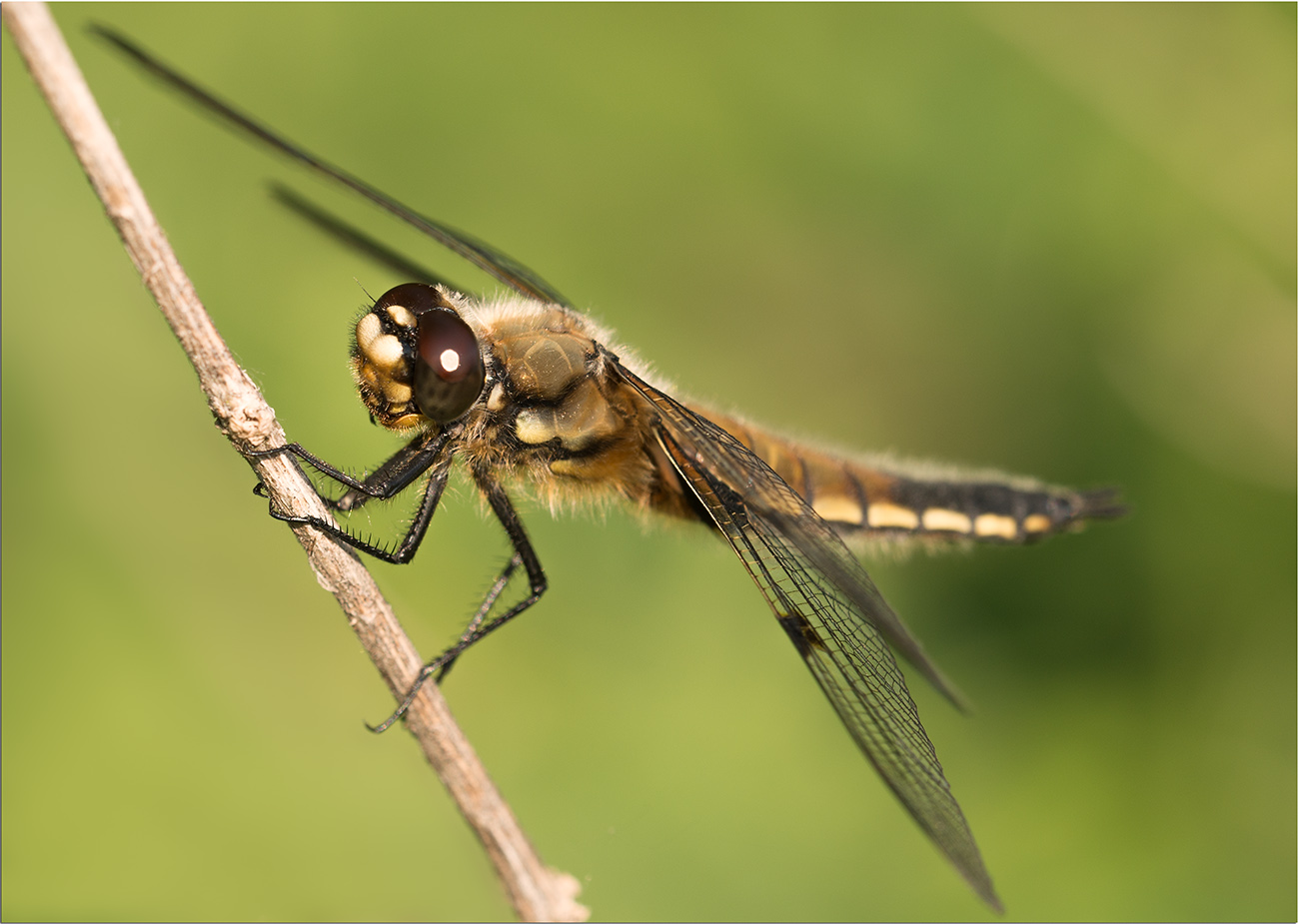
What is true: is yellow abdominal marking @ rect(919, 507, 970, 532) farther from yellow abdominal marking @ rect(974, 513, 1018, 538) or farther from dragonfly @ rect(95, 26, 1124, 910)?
dragonfly @ rect(95, 26, 1124, 910)

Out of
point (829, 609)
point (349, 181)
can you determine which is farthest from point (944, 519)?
point (349, 181)

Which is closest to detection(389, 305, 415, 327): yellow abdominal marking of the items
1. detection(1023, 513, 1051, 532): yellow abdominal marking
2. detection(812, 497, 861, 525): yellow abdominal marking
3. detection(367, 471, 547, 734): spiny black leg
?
detection(367, 471, 547, 734): spiny black leg

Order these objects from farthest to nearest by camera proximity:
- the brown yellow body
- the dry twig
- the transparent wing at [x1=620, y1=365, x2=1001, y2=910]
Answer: the brown yellow body
the transparent wing at [x1=620, y1=365, x2=1001, y2=910]
the dry twig

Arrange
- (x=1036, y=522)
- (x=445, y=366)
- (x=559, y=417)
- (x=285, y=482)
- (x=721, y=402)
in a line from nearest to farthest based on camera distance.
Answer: (x=285, y=482) < (x=445, y=366) < (x=559, y=417) < (x=1036, y=522) < (x=721, y=402)

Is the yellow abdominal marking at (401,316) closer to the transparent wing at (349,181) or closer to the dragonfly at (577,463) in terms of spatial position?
the dragonfly at (577,463)

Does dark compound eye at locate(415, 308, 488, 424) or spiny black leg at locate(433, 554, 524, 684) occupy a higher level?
dark compound eye at locate(415, 308, 488, 424)

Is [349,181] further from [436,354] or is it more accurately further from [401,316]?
[436,354]

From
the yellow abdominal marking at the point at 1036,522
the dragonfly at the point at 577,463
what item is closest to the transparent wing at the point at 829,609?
the dragonfly at the point at 577,463
